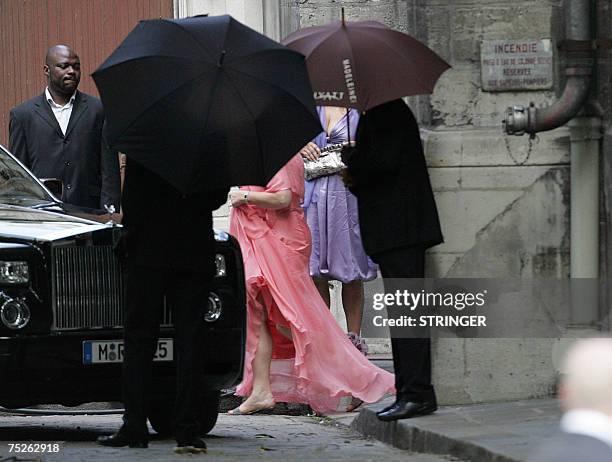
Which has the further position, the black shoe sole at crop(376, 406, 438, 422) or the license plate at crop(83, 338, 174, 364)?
the black shoe sole at crop(376, 406, 438, 422)

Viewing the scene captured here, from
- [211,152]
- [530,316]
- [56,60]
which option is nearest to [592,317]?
[530,316]

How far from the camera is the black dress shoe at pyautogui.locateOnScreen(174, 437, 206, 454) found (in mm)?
7895

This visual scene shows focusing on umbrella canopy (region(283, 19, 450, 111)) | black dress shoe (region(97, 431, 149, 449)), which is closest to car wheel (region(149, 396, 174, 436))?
black dress shoe (region(97, 431, 149, 449))

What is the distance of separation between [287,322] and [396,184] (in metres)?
2.22

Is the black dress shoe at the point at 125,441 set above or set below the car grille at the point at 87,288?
below

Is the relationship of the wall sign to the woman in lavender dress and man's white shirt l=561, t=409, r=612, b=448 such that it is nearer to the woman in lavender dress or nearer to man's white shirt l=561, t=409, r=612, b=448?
the woman in lavender dress

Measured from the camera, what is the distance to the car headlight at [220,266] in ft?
28.0

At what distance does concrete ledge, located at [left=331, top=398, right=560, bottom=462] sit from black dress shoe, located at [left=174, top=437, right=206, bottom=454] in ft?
3.37

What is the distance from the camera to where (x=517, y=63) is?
9219 millimetres

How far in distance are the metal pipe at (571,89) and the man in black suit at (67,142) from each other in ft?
10.9

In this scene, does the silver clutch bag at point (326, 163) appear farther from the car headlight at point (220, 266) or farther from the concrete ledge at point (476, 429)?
the car headlight at point (220, 266)

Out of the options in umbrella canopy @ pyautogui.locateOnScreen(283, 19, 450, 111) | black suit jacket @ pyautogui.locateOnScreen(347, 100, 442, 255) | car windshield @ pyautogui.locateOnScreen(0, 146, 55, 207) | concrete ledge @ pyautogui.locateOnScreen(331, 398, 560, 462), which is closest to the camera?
concrete ledge @ pyautogui.locateOnScreen(331, 398, 560, 462)

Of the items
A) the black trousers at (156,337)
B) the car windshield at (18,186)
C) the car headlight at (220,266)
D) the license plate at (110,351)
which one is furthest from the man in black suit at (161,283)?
the car windshield at (18,186)

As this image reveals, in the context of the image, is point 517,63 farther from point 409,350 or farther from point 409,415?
point 409,415
